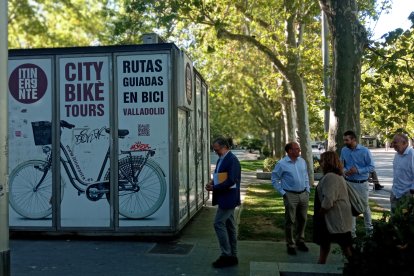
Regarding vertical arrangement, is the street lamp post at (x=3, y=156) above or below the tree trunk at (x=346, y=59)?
below

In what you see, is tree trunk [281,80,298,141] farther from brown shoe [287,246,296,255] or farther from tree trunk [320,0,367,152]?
brown shoe [287,246,296,255]

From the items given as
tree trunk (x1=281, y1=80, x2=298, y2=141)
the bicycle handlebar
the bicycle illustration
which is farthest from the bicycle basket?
tree trunk (x1=281, y1=80, x2=298, y2=141)

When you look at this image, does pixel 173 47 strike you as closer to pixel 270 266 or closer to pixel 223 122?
pixel 270 266

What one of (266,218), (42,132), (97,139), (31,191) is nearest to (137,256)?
(97,139)

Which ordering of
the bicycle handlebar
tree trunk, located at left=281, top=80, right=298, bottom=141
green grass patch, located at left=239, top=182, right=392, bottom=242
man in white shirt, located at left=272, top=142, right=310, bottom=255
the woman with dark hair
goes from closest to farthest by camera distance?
the woman with dark hair → man in white shirt, located at left=272, top=142, right=310, bottom=255 → the bicycle handlebar → green grass patch, located at left=239, top=182, right=392, bottom=242 → tree trunk, located at left=281, top=80, right=298, bottom=141

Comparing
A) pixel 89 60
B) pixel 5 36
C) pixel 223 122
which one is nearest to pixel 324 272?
pixel 5 36

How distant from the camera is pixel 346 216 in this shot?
5789 millimetres

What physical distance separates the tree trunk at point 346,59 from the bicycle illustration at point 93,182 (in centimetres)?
353

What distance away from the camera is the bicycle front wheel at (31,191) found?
814 centimetres

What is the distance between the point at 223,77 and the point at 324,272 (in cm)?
2732

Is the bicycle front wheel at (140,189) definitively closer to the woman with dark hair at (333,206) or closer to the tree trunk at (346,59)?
the woman with dark hair at (333,206)

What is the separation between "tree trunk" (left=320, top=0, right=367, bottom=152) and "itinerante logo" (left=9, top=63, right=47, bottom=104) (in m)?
5.15

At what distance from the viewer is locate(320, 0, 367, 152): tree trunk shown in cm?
874

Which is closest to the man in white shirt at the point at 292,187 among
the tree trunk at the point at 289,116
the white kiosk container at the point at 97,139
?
the white kiosk container at the point at 97,139
